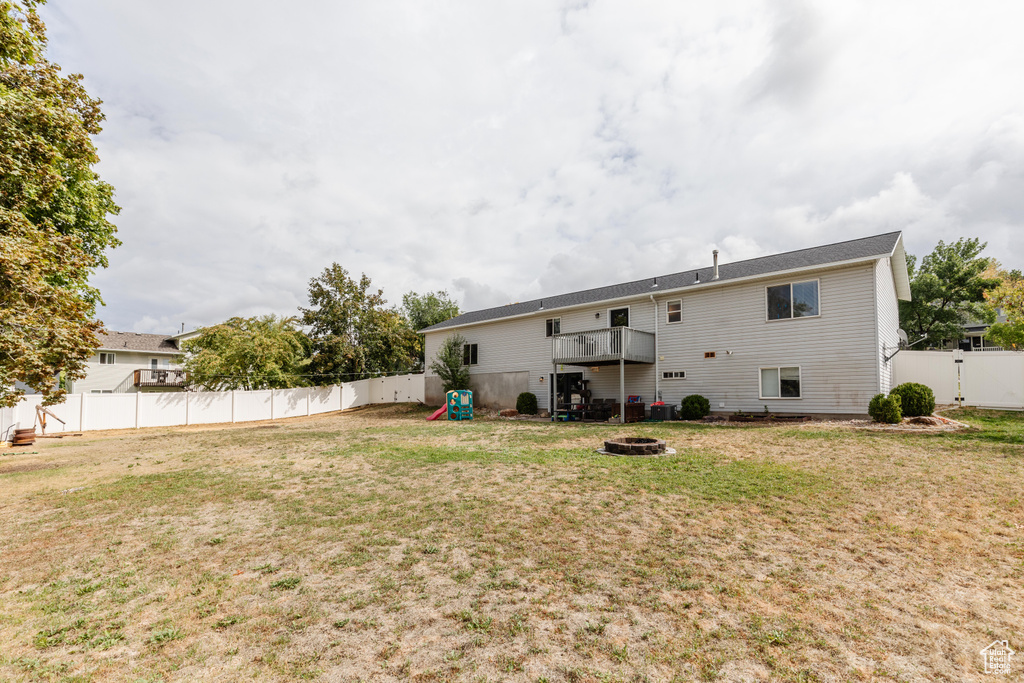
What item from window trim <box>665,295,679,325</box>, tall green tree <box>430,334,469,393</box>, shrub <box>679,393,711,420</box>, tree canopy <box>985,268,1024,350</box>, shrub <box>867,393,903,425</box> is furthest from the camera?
tall green tree <box>430,334,469,393</box>

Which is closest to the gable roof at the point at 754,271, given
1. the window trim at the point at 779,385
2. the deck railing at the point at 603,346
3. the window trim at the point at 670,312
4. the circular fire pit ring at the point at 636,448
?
the window trim at the point at 670,312

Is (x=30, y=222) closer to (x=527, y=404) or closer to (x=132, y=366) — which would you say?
(x=527, y=404)

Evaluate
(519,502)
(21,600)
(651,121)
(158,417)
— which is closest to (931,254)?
(651,121)

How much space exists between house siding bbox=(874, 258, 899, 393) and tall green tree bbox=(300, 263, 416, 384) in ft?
88.6

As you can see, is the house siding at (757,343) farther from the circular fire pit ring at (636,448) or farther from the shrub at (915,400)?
the circular fire pit ring at (636,448)

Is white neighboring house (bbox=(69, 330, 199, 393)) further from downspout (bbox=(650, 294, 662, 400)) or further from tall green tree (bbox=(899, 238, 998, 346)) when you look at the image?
tall green tree (bbox=(899, 238, 998, 346))

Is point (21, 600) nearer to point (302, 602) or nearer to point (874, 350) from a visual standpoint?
point (302, 602)

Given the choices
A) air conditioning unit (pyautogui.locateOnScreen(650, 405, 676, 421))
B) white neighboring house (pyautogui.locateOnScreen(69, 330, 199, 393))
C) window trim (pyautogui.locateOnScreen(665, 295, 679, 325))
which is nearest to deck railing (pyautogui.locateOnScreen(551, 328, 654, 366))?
window trim (pyautogui.locateOnScreen(665, 295, 679, 325))

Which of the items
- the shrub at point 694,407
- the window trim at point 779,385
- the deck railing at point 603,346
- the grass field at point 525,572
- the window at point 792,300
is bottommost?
the grass field at point 525,572

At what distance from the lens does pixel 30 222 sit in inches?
350

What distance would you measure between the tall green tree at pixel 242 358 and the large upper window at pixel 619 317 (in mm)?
19222

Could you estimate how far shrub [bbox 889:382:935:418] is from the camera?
13.5 meters

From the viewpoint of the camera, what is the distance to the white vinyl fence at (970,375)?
54.4 ft

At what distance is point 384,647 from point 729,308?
17509 mm
